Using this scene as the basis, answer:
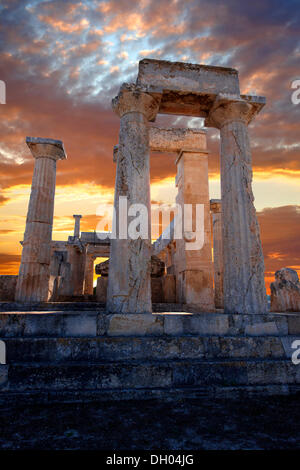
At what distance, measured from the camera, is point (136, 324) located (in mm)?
5098

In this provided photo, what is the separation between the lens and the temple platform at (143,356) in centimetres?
405

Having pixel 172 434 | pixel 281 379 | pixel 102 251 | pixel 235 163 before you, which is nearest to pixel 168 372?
pixel 172 434

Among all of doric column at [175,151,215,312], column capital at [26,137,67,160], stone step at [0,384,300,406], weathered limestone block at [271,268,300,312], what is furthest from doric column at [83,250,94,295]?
stone step at [0,384,300,406]

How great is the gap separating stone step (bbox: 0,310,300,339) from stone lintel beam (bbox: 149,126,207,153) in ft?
25.1

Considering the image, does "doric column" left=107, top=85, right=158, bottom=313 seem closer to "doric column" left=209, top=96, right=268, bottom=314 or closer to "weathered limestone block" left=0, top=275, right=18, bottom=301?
"doric column" left=209, top=96, right=268, bottom=314

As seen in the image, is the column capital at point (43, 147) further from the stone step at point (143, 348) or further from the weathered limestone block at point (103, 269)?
the stone step at point (143, 348)

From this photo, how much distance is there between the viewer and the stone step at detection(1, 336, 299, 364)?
4.48 metres

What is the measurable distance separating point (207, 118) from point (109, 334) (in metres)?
5.48

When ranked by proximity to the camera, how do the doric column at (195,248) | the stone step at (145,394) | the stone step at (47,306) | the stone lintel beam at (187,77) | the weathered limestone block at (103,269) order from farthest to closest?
the weathered limestone block at (103,269), the doric column at (195,248), the stone step at (47,306), the stone lintel beam at (187,77), the stone step at (145,394)

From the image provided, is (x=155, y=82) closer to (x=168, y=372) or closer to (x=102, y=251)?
(x=168, y=372)

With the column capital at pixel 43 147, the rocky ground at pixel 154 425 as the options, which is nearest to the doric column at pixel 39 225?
the column capital at pixel 43 147

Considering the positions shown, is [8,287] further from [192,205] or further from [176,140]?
[176,140]

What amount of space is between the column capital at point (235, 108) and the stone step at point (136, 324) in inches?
173

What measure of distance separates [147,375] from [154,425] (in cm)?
119
